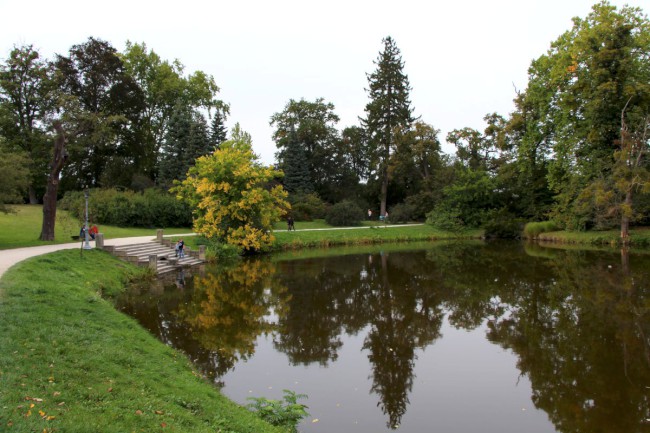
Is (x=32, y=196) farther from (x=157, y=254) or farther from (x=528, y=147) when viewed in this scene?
(x=528, y=147)

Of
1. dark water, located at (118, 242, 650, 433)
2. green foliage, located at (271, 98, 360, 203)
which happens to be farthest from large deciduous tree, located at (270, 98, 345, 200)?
dark water, located at (118, 242, 650, 433)

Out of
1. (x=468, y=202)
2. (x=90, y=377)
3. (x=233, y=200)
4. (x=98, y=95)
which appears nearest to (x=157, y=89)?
(x=98, y=95)

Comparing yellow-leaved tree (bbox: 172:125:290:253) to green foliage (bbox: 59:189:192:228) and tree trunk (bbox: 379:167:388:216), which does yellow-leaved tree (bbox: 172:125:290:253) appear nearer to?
green foliage (bbox: 59:189:192:228)

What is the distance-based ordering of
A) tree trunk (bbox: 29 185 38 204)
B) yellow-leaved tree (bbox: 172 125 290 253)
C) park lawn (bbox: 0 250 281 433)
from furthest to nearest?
tree trunk (bbox: 29 185 38 204)
yellow-leaved tree (bbox: 172 125 290 253)
park lawn (bbox: 0 250 281 433)

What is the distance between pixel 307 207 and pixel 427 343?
112 feet

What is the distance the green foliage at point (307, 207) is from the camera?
43.6 m

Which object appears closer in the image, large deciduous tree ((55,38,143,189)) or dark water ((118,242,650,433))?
dark water ((118,242,650,433))

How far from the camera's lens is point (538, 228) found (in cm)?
3653

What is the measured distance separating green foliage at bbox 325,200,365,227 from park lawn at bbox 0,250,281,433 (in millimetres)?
30717

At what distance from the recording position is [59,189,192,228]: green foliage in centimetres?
3216

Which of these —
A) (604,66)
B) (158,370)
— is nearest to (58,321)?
(158,370)

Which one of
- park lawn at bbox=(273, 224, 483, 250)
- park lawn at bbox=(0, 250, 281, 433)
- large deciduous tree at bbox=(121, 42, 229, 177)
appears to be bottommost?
park lawn at bbox=(0, 250, 281, 433)

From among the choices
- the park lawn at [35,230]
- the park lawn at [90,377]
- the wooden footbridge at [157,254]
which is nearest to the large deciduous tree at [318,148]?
the park lawn at [35,230]

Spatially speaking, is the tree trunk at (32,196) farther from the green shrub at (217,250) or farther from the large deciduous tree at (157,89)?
A: the green shrub at (217,250)
